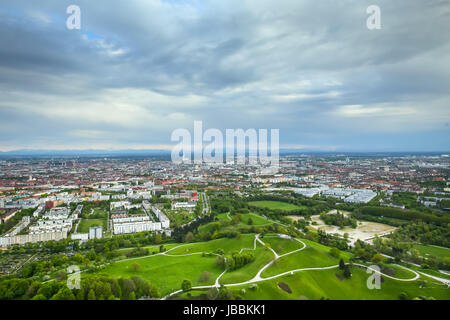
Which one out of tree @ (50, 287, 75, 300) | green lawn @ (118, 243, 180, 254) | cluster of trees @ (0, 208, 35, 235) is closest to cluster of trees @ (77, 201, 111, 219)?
cluster of trees @ (0, 208, 35, 235)

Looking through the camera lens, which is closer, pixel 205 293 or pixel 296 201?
pixel 205 293

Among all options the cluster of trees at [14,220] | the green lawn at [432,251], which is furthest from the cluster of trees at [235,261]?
the cluster of trees at [14,220]

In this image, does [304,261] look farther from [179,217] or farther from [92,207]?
[92,207]
